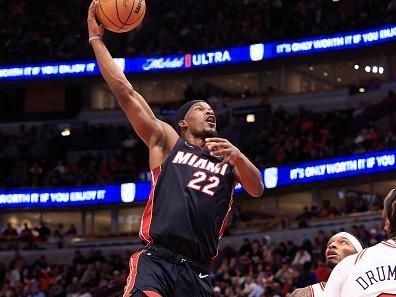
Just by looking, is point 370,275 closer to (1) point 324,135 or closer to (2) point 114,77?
(2) point 114,77

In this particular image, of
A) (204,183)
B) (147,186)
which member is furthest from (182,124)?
(147,186)

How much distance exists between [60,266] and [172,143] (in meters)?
18.1

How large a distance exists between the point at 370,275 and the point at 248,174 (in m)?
1.19

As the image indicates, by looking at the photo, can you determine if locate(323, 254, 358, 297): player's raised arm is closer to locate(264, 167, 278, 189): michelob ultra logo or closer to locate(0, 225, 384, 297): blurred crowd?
locate(0, 225, 384, 297): blurred crowd

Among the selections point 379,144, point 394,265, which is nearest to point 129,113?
point 394,265

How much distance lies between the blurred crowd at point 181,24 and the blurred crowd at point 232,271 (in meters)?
10.2

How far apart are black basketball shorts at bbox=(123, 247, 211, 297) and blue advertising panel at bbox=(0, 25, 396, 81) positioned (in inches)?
898

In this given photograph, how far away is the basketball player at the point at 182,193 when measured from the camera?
4.86m

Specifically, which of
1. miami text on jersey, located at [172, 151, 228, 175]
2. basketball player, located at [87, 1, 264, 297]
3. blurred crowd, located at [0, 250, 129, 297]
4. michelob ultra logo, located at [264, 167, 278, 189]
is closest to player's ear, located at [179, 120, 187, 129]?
basketball player, located at [87, 1, 264, 297]

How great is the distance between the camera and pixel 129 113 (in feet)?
17.0

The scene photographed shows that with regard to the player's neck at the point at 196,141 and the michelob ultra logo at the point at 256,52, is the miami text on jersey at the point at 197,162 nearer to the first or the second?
the player's neck at the point at 196,141

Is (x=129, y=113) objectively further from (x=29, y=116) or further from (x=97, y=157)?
(x=29, y=116)

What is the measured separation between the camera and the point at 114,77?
523cm

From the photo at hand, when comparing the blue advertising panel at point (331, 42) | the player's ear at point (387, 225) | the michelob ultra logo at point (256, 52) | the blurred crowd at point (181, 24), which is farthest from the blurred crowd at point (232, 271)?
the blurred crowd at point (181, 24)
